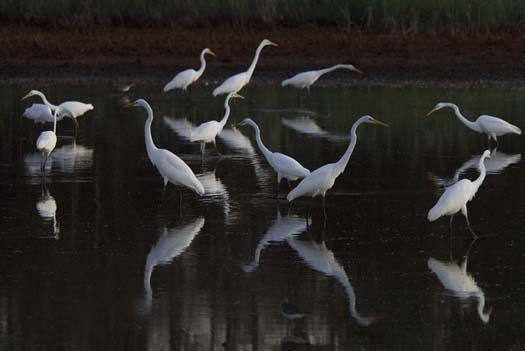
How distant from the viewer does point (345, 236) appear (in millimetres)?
11070

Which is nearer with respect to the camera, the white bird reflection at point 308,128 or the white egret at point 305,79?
the white bird reflection at point 308,128

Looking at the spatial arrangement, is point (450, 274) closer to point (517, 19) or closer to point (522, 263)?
point (522, 263)

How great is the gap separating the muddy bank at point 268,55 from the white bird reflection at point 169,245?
1368 cm

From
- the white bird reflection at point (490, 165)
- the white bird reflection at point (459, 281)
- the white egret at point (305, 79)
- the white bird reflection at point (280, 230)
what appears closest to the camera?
the white bird reflection at point (459, 281)

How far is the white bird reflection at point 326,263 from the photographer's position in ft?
27.6

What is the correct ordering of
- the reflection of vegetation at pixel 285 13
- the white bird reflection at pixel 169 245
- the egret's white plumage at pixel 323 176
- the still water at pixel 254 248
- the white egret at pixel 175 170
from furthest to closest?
1. the reflection of vegetation at pixel 285 13
2. the white egret at pixel 175 170
3. the egret's white plumage at pixel 323 176
4. the white bird reflection at pixel 169 245
5. the still water at pixel 254 248

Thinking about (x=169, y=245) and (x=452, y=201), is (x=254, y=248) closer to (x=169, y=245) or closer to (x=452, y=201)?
(x=169, y=245)

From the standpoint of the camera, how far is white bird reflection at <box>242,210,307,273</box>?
10.5 m

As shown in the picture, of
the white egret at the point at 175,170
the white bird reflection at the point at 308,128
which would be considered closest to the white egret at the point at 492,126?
the white bird reflection at the point at 308,128

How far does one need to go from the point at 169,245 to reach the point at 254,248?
798 mm

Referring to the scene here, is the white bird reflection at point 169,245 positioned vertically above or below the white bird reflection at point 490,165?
below

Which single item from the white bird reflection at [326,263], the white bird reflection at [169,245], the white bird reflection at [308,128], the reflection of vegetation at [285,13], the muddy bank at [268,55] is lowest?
the white bird reflection at [326,263]

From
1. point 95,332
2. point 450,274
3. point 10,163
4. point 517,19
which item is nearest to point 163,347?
point 95,332

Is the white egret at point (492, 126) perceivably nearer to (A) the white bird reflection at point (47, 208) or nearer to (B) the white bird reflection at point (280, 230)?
(B) the white bird reflection at point (280, 230)
